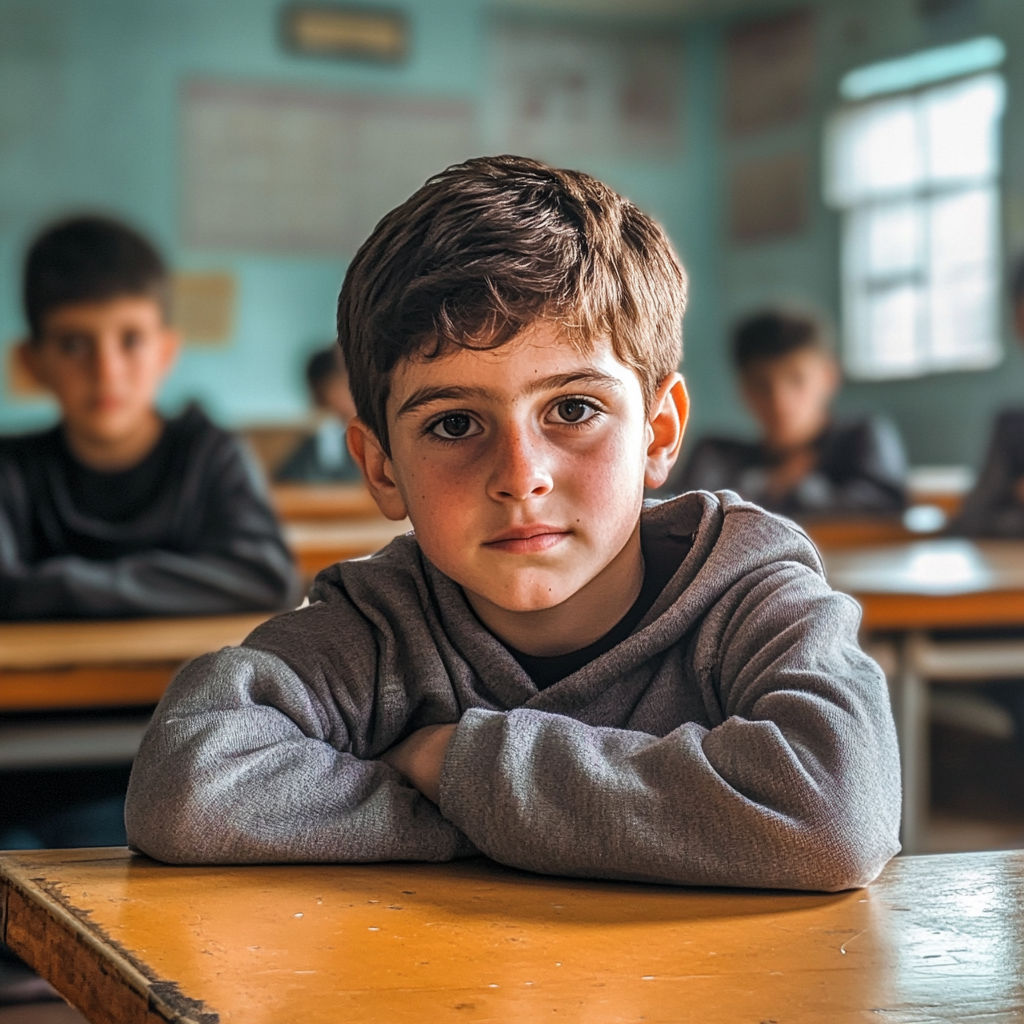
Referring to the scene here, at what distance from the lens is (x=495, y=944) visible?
62 centimetres

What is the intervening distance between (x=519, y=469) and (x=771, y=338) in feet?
11.6

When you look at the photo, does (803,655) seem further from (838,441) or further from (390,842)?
(838,441)

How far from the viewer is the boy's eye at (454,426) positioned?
82cm

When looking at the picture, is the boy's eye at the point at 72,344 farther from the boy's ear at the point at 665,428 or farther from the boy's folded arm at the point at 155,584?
the boy's ear at the point at 665,428

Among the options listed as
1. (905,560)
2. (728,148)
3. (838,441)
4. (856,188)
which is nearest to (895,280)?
(856,188)

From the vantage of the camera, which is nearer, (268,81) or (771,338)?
(771,338)

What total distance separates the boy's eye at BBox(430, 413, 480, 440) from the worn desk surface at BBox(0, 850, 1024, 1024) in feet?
0.81

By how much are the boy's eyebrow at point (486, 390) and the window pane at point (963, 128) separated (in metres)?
7.01

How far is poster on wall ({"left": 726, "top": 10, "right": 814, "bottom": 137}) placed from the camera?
865cm

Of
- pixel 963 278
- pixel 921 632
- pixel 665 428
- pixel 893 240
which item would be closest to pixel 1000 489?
pixel 921 632

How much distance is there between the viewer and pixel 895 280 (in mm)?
7906

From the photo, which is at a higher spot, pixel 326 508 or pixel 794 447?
pixel 794 447

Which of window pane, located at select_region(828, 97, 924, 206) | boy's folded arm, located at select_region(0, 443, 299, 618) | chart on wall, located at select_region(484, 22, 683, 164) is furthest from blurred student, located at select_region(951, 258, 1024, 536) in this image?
chart on wall, located at select_region(484, 22, 683, 164)

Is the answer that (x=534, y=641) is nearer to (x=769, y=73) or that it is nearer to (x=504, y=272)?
(x=504, y=272)
